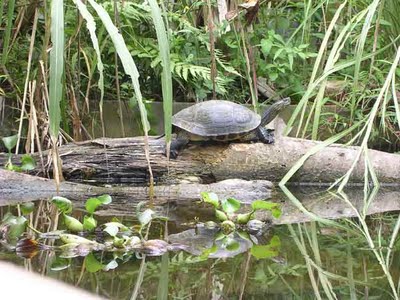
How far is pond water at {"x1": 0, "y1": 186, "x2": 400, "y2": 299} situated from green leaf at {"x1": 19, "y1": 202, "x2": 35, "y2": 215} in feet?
0.45

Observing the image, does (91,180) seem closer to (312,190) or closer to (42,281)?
(312,190)

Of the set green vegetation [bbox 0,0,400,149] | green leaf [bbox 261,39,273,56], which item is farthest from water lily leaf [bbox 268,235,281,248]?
green leaf [bbox 261,39,273,56]

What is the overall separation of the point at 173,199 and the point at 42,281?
237cm

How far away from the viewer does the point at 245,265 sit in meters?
1.39

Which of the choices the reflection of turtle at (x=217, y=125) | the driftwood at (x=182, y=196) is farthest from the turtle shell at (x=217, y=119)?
the driftwood at (x=182, y=196)

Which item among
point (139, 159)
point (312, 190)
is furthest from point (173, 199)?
point (312, 190)

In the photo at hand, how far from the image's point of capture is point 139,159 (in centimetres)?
299

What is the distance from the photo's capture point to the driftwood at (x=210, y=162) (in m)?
2.97

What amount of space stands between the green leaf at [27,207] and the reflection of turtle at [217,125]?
96cm

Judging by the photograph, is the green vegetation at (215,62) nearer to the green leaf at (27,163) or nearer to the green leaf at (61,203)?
the green leaf at (27,163)

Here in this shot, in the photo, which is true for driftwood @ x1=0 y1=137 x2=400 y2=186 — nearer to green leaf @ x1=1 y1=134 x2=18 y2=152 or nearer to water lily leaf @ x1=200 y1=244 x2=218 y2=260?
green leaf @ x1=1 y1=134 x2=18 y2=152

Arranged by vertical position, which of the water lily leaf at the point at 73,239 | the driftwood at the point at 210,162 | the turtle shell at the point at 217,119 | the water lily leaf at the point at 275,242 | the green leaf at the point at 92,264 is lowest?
the driftwood at the point at 210,162

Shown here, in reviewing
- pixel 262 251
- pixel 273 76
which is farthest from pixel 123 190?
pixel 273 76

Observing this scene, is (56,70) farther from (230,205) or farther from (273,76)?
(273,76)
